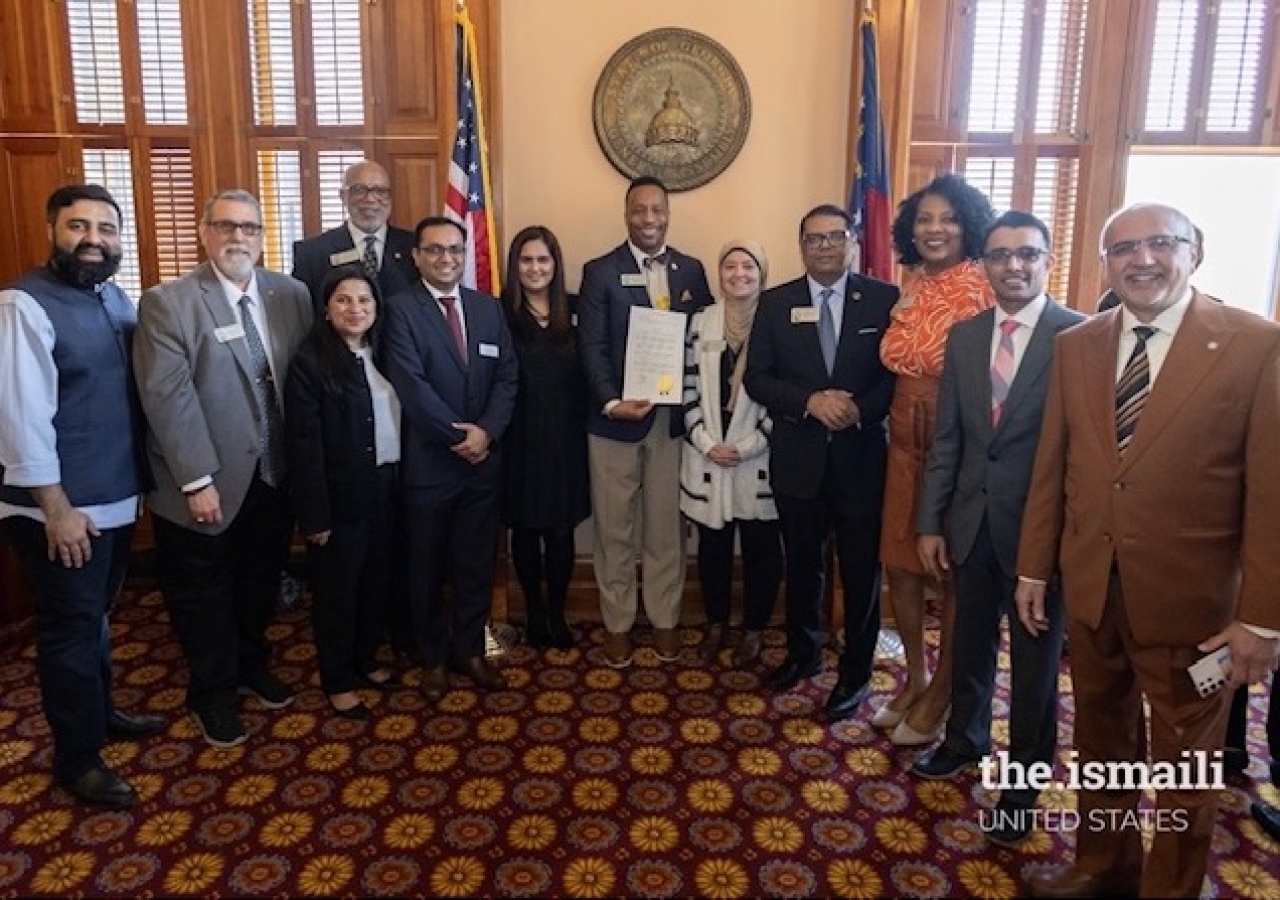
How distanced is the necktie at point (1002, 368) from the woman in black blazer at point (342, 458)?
192 cm

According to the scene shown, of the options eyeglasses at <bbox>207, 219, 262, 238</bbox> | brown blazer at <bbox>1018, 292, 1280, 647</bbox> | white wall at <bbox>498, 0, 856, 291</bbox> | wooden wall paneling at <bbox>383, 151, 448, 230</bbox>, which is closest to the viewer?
brown blazer at <bbox>1018, 292, 1280, 647</bbox>

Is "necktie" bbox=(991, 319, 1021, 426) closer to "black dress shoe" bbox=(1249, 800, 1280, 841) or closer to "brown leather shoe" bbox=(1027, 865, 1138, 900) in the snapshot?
"brown leather shoe" bbox=(1027, 865, 1138, 900)

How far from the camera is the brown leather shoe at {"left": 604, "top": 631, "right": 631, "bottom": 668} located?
360 cm

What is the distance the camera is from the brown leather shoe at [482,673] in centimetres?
336

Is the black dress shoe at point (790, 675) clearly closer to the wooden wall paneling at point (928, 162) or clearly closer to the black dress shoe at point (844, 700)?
the black dress shoe at point (844, 700)

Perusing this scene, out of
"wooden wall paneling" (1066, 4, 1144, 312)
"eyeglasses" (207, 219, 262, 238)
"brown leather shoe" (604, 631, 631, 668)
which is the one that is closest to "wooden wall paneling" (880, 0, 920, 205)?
"wooden wall paneling" (1066, 4, 1144, 312)

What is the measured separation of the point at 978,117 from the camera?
13.5ft

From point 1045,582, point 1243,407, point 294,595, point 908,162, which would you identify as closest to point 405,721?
point 294,595

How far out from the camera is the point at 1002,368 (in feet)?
8.05

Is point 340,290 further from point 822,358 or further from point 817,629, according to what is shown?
point 817,629

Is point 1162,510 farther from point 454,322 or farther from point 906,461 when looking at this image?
point 454,322

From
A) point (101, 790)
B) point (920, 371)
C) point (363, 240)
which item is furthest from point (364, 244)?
point (920, 371)

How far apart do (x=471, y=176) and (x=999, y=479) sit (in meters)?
2.40

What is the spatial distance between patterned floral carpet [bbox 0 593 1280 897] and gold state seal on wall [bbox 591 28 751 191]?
88.1 inches
